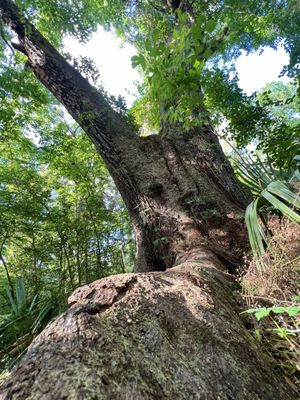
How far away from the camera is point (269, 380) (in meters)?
0.87

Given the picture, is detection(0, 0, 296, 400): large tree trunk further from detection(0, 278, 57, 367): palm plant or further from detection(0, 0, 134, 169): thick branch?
detection(0, 278, 57, 367): palm plant

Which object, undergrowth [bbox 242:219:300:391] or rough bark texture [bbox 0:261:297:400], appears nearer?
rough bark texture [bbox 0:261:297:400]

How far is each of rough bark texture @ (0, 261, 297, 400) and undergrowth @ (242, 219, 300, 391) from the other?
0.10m

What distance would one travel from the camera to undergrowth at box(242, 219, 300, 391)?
0.98m

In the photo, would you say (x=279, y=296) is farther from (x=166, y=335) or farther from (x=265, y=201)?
(x=265, y=201)

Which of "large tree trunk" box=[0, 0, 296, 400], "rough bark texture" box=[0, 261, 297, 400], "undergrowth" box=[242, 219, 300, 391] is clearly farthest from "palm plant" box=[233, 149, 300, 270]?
"rough bark texture" box=[0, 261, 297, 400]

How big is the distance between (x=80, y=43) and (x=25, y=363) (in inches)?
266

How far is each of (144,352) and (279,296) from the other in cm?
80

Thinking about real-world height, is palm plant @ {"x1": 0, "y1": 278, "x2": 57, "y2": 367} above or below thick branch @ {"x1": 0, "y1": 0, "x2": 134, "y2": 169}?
below

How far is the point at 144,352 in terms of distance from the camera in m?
0.81

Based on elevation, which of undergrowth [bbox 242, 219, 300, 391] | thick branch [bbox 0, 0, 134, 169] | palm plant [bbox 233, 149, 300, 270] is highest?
thick branch [bbox 0, 0, 134, 169]

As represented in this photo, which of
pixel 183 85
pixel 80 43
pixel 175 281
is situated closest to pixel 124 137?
→ pixel 183 85

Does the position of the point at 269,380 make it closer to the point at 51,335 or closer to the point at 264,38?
the point at 51,335

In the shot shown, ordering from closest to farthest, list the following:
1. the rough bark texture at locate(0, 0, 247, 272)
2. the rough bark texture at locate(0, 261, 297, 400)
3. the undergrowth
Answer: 1. the rough bark texture at locate(0, 261, 297, 400)
2. the undergrowth
3. the rough bark texture at locate(0, 0, 247, 272)
